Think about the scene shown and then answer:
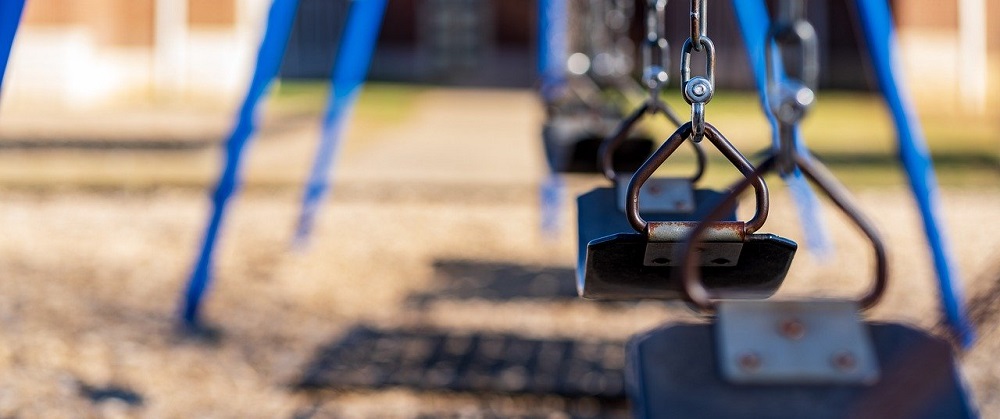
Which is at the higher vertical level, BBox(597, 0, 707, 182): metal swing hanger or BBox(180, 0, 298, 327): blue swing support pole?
BBox(597, 0, 707, 182): metal swing hanger

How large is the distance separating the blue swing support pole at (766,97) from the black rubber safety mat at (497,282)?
2.72 feet

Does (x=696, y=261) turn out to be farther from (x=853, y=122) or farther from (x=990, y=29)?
(x=990, y=29)

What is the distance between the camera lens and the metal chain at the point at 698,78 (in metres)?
0.98

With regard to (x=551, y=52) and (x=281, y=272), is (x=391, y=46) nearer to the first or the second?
(x=551, y=52)

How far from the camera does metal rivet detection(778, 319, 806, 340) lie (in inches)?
43.3

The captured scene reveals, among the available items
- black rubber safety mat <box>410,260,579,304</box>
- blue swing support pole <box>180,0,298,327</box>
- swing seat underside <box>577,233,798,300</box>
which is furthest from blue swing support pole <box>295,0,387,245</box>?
swing seat underside <box>577,233,798,300</box>

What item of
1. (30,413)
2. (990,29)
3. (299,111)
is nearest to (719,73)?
(990,29)

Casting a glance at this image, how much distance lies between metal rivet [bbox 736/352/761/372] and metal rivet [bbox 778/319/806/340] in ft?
0.12

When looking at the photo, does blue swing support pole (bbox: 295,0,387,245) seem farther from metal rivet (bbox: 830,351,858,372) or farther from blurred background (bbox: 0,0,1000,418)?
metal rivet (bbox: 830,351,858,372)

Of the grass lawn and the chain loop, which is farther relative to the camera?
the grass lawn

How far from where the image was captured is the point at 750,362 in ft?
Answer: 3.58

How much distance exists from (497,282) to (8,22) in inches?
96.7

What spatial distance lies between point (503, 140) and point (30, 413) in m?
6.37

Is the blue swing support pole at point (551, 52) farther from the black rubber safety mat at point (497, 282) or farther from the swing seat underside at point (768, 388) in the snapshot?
the swing seat underside at point (768, 388)
